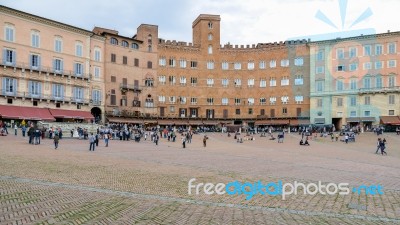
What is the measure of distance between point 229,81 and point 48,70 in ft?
114

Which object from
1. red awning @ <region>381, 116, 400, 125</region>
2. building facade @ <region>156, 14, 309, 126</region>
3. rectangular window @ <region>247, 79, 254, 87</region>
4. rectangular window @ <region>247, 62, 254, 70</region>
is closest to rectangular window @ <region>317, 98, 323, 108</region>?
building facade @ <region>156, 14, 309, 126</region>

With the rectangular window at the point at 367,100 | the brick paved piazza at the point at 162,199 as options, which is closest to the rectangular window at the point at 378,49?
the rectangular window at the point at 367,100

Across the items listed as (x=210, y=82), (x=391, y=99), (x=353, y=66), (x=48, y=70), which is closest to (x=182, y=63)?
(x=210, y=82)

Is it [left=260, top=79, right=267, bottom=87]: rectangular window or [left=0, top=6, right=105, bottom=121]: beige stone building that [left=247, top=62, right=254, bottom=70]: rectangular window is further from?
[left=0, top=6, right=105, bottom=121]: beige stone building

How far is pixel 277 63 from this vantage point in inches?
2699

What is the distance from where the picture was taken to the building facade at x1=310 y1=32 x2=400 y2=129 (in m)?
59.9

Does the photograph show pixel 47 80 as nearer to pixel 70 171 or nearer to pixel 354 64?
pixel 70 171

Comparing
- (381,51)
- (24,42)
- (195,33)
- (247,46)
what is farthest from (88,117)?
(381,51)

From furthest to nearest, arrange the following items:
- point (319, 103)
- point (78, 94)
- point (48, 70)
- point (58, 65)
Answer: point (319, 103), point (78, 94), point (58, 65), point (48, 70)

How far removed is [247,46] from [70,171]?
5983 centimetres

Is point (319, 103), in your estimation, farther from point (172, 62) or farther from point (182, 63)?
point (172, 62)

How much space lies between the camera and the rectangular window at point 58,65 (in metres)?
52.5

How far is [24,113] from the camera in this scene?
155 ft

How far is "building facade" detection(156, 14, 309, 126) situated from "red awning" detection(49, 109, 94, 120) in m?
15.2
